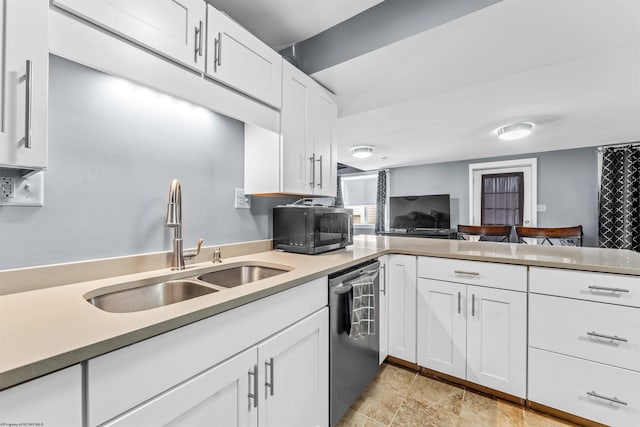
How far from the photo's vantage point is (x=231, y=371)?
2.73 ft

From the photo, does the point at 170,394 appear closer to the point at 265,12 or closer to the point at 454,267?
the point at 454,267

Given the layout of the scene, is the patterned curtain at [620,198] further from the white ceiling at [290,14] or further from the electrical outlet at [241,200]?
Answer: the electrical outlet at [241,200]

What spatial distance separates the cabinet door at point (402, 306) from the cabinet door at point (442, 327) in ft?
0.16

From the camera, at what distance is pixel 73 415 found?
535 mm

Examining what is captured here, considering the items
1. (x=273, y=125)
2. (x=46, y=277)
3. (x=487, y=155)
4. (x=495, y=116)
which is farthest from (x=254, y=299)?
(x=487, y=155)

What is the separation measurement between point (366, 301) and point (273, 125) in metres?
1.12

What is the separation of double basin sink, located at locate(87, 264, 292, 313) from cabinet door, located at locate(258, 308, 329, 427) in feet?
1.01

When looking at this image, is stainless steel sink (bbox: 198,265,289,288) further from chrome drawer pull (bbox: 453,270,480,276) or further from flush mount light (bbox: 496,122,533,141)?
flush mount light (bbox: 496,122,533,141)

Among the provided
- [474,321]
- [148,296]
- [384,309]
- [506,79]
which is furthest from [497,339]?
[506,79]

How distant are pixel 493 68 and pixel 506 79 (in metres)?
0.77

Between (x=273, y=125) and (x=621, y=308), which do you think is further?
(x=273, y=125)

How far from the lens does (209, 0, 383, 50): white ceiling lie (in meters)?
1.51

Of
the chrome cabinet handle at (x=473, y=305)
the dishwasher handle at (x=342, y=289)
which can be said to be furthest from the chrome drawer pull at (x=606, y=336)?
the dishwasher handle at (x=342, y=289)

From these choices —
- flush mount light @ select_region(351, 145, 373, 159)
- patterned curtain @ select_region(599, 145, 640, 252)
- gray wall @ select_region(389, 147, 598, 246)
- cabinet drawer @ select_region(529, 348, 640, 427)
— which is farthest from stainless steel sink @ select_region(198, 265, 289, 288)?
patterned curtain @ select_region(599, 145, 640, 252)
